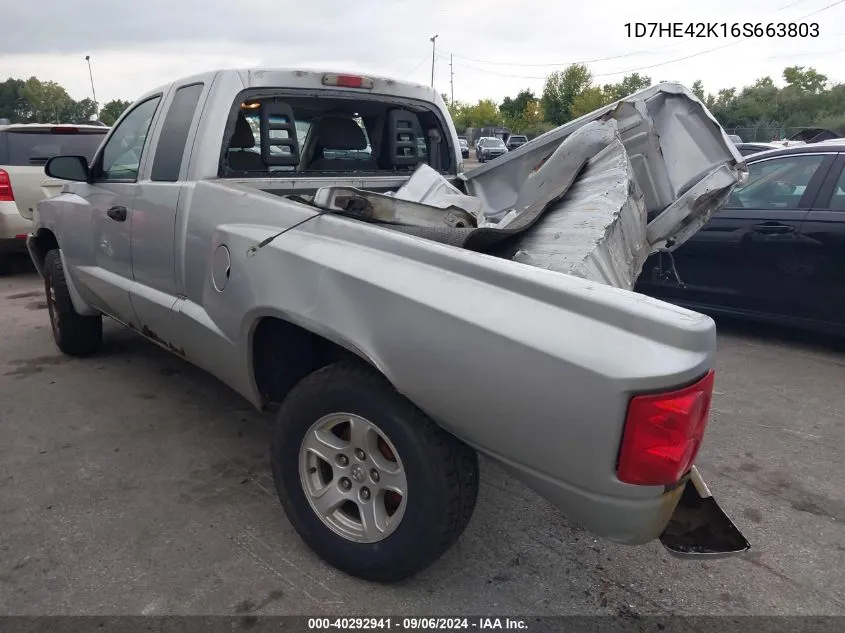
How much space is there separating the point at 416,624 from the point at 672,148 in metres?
2.52

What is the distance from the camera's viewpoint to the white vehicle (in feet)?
23.6

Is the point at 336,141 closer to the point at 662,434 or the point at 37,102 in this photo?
the point at 662,434

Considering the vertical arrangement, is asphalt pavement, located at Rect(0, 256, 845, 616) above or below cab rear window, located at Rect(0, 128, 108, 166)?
below

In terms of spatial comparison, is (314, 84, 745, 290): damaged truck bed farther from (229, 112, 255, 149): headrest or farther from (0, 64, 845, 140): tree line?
(0, 64, 845, 140): tree line

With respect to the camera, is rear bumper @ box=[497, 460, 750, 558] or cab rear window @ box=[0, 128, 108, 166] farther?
cab rear window @ box=[0, 128, 108, 166]

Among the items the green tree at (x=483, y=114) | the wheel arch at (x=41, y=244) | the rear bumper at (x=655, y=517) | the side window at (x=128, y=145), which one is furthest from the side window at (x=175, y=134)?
the green tree at (x=483, y=114)

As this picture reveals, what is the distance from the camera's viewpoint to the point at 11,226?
720cm

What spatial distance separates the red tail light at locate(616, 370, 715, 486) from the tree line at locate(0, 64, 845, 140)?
123 ft

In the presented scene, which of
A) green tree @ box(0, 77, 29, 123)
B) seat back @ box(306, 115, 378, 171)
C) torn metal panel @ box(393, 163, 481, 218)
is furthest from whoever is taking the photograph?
green tree @ box(0, 77, 29, 123)

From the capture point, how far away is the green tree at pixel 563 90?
70688 mm

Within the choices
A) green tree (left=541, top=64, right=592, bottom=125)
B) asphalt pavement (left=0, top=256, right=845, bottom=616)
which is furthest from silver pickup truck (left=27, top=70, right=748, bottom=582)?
green tree (left=541, top=64, right=592, bottom=125)

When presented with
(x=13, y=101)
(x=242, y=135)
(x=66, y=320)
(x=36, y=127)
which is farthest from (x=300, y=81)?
(x=13, y=101)

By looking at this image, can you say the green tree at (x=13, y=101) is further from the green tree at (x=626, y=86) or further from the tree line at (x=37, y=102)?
the green tree at (x=626, y=86)

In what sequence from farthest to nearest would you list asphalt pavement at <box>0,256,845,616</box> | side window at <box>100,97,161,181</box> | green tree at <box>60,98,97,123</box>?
green tree at <box>60,98,97,123</box>, side window at <box>100,97,161,181</box>, asphalt pavement at <box>0,256,845,616</box>
